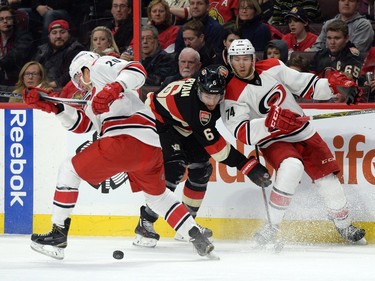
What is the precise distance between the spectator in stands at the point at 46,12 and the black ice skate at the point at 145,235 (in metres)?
1.43

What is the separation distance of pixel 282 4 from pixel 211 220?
4.70 ft

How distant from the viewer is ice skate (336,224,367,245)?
617 cm

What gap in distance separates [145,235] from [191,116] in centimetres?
78

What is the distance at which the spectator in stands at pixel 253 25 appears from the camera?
21.5 feet

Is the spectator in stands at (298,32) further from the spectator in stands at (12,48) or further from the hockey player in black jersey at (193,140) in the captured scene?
the spectator in stands at (12,48)

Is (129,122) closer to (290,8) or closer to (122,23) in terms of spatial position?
(122,23)

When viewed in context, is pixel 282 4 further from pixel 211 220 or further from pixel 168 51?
pixel 211 220

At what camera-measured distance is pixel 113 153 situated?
544 centimetres

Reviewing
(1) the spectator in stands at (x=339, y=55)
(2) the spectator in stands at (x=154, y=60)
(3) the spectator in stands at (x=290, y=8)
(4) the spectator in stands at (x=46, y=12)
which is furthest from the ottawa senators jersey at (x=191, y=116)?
(4) the spectator in stands at (x=46, y=12)

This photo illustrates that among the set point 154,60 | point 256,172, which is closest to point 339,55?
point 256,172

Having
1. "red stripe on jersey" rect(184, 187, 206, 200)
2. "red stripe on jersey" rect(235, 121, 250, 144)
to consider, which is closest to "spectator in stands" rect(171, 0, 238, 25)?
"red stripe on jersey" rect(235, 121, 250, 144)

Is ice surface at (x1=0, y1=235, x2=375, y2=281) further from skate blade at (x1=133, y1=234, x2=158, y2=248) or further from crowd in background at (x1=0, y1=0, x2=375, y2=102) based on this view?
crowd in background at (x1=0, y1=0, x2=375, y2=102)

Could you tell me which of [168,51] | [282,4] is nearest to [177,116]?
[168,51]

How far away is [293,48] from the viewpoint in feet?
21.6
